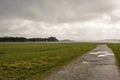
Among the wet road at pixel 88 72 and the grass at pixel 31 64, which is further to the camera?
the grass at pixel 31 64

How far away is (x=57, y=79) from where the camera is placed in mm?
13492

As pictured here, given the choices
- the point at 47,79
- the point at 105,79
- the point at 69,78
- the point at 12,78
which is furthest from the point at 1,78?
the point at 105,79

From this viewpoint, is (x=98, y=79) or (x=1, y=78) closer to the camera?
(x=98, y=79)

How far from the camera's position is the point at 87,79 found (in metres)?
13.3

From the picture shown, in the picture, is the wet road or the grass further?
the grass

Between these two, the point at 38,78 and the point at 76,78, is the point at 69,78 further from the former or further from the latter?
the point at 38,78

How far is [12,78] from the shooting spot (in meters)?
14.3

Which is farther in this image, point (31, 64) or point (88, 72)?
point (31, 64)

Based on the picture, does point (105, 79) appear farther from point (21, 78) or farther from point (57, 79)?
point (21, 78)

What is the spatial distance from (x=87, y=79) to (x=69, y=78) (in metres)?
1.25

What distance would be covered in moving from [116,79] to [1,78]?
7.71m

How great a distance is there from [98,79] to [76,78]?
143 centimetres

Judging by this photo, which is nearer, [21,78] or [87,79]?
[87,79]

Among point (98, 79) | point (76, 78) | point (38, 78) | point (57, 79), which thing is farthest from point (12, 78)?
point (98, 79)
